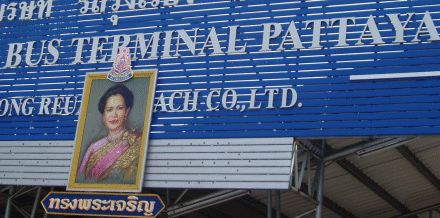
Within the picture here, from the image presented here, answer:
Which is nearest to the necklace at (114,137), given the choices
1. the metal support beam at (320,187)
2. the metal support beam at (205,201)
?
the metal support beam at (205,201)

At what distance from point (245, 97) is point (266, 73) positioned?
27.3 inches

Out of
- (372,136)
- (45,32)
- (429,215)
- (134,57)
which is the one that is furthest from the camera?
(429,215)

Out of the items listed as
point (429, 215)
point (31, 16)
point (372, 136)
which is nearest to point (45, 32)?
point (31, 16)

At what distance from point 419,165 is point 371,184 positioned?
154 centimetres

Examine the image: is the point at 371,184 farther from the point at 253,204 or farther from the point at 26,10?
the point at 26,10

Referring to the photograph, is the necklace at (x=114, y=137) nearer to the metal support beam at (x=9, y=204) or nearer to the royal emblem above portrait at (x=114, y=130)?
the royal emblem above portrait at (x=114, y=130)

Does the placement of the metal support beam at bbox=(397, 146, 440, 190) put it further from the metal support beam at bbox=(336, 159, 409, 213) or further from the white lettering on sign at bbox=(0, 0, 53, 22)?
the white lettering on sign at bbox=(0, 0, 53, 22)

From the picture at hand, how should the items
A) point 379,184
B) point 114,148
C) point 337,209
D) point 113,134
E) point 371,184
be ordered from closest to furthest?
point 114,148 < point 113,134 < point 371,184 < point 379,184 < point 337,209

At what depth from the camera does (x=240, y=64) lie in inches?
627

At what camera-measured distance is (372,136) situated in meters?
14.3

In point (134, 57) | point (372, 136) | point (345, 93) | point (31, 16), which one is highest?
point (31, 16)

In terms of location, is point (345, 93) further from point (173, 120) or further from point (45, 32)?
point (45, 32)

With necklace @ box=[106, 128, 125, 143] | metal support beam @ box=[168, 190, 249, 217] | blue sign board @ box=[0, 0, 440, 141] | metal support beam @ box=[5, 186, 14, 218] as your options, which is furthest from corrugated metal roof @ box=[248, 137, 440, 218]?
metal support beam @ box=[5, 186, 14, 218]

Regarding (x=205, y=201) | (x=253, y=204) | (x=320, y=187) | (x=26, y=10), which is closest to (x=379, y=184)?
(x=253, y=204)
